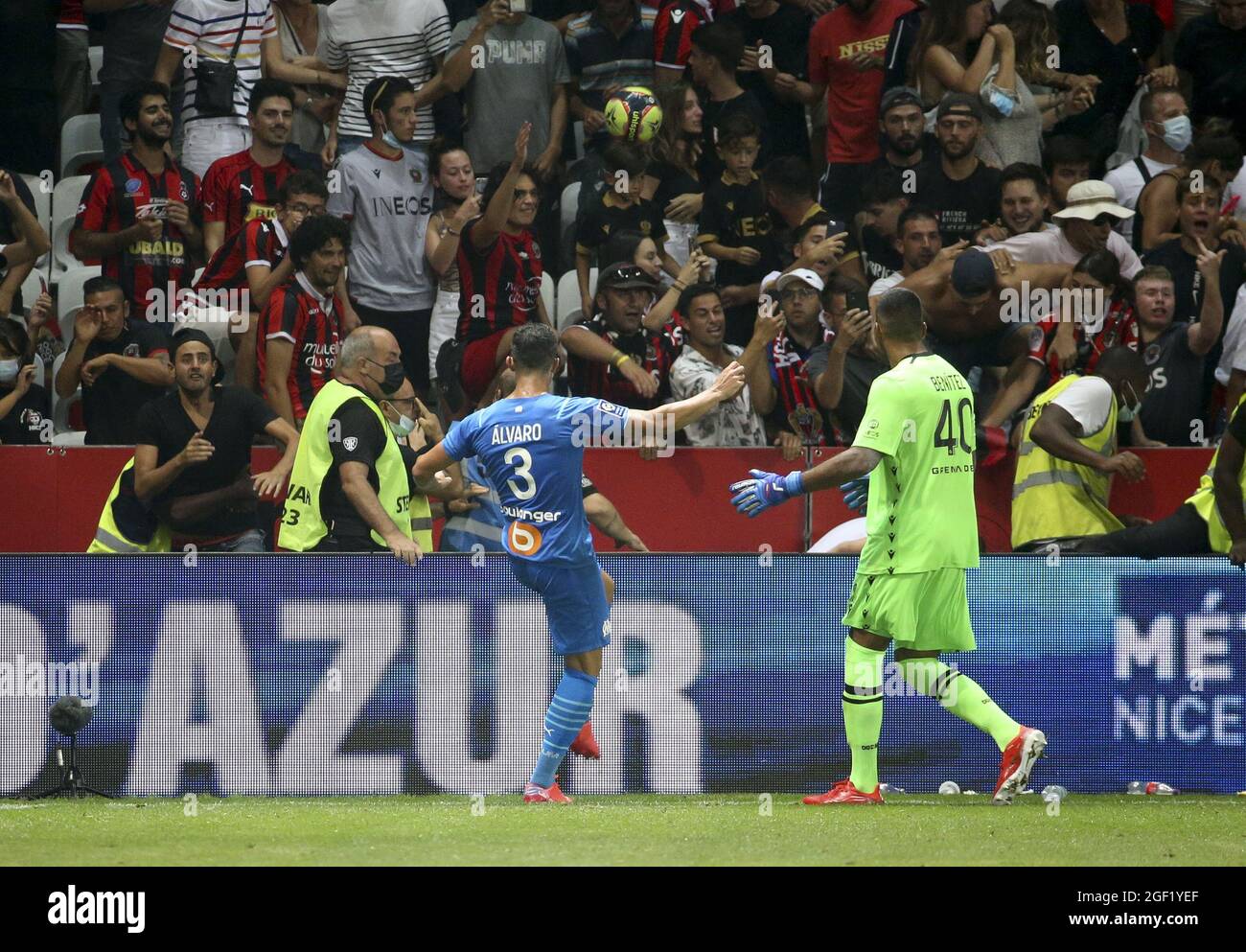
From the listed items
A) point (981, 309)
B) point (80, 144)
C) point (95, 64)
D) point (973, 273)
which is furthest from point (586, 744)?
point (95, 64)

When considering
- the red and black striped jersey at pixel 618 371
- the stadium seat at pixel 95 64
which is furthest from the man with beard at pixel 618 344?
the stadium seat at pixel 95 64

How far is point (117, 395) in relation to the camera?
1085 cm

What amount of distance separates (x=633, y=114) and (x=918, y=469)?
494 cm

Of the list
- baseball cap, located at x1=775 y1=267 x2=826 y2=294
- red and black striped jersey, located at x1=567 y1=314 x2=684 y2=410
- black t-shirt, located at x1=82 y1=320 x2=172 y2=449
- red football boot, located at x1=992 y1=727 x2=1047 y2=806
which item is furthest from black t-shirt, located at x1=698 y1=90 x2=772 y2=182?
red football boot, located at x1=992 y1=727 x2=1047 y2=806

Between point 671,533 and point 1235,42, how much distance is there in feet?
18.6

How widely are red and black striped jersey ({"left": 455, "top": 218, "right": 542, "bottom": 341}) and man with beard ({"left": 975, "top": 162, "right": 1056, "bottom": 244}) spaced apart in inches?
116

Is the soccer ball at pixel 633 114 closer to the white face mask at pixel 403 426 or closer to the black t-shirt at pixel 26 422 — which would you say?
the white face mask at pixel 403 426

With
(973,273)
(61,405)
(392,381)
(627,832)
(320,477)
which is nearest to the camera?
(627,832)

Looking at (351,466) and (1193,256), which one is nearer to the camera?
(351,466)

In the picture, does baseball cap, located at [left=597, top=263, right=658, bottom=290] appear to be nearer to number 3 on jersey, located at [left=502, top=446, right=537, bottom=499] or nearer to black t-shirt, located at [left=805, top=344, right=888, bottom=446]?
black t-shirt, located at [left=805, top=344, right=888, bottom=446]

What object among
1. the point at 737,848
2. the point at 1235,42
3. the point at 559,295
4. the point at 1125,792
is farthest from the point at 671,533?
the point at 1235,42

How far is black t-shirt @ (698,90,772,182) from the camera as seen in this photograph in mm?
12031

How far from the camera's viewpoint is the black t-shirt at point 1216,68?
41.1 ft

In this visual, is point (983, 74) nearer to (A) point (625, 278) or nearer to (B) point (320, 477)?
(A) point (625, 278)
